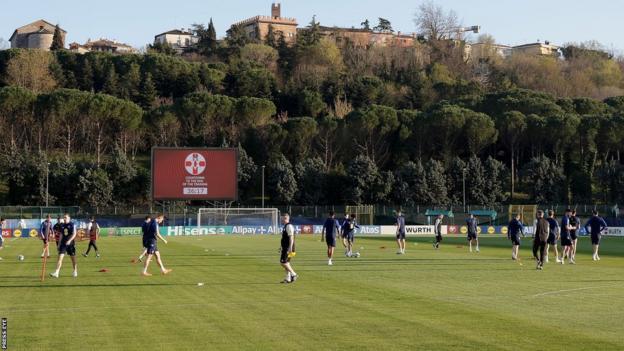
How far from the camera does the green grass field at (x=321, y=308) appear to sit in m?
13.0

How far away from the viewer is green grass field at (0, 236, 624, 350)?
13031 mm

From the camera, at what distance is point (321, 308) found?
16.9 meters

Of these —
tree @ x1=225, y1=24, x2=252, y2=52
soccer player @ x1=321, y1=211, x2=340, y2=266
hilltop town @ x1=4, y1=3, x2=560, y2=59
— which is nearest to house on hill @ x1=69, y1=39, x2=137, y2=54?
hilltop town @ x1=4, y1=3, x2=560, y2=59

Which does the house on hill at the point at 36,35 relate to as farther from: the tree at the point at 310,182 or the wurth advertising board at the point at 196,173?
the wurth advertising board at the point at 196,173

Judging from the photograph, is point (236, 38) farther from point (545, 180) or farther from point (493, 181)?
point (545, 180)

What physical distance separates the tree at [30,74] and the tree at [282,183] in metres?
38.8

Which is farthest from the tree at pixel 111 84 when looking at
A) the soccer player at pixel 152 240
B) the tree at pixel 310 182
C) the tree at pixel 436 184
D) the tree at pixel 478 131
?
the soccer player at pixel 152 240

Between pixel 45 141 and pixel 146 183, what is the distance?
16113mm

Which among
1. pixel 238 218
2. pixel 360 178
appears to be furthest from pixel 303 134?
pixel 238 218

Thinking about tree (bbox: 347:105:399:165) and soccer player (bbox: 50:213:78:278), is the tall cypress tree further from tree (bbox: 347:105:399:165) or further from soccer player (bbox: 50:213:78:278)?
soccer player (bbox: 50:213:78:278)

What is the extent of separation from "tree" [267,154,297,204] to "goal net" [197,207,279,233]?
16.9 m

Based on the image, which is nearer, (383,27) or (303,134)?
(303,134)

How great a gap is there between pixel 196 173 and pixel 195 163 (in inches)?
30.4

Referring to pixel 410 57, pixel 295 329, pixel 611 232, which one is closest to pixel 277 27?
pixel 410 57
